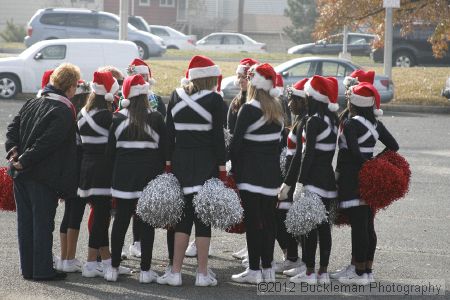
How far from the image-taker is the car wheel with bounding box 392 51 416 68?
35.5 meters

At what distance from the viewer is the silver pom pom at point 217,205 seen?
23.6 feet

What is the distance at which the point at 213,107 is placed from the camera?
7.36 m

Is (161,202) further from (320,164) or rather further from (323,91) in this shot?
(323,91)

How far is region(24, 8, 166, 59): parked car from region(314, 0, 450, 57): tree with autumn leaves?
28.2 feet

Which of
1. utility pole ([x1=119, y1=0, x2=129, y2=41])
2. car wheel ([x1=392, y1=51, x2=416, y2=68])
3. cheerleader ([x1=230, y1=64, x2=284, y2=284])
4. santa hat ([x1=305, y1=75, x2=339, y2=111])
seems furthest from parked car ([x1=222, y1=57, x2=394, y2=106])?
cheerleader ([x1=230, y1=64, x2=284, y2=284])

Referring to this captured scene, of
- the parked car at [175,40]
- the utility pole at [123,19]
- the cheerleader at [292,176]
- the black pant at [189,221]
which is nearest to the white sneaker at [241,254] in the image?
the cheerleader at [292,176]

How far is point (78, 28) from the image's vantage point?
3412cm

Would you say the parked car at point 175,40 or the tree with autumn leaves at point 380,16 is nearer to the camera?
the tree with autumn leaves at point 380,16

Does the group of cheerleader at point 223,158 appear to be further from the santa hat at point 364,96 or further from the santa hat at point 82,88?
the santa hat at point 82,88

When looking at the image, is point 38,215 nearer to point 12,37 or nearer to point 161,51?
point 161,51

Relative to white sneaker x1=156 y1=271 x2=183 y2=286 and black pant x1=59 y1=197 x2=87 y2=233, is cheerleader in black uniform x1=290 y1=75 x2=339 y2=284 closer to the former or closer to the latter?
white sneaker x1=156 y1=271 x2=183 y2=286

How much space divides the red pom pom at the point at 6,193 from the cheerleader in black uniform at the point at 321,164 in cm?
249

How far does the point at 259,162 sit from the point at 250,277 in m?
0.94

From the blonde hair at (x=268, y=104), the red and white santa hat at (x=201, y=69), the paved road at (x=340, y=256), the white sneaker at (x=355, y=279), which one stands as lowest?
the paved road at (x=340, y=256)
